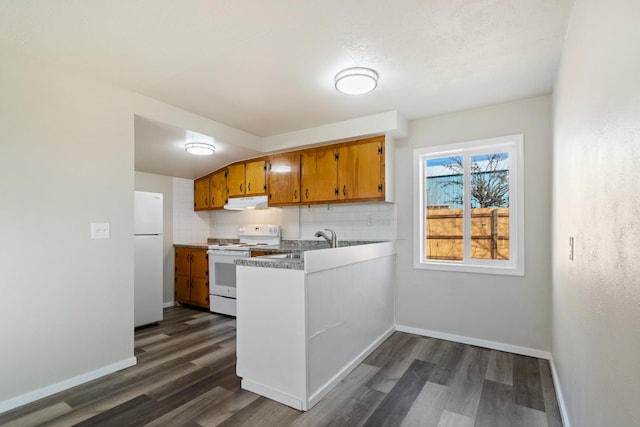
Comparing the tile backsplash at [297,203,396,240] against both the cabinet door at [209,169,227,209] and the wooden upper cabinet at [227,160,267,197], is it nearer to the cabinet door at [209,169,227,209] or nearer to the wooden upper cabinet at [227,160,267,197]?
the wooden upper cabinet at [227,160,267,197]

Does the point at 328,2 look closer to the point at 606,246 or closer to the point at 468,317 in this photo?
the point at 606,246

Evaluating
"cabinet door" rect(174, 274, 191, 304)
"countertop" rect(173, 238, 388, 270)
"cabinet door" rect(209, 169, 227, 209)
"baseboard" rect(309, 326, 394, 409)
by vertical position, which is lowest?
"baseboard" rect(309, 326, 394, 409)

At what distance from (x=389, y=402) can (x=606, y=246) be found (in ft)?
5.77

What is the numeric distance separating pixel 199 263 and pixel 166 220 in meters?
1.01

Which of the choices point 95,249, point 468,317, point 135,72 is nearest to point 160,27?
point 135,72

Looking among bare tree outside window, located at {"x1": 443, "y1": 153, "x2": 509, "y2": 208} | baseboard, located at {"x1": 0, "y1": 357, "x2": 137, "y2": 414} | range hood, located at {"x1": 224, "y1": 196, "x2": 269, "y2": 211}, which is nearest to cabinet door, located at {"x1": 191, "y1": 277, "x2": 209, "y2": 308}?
range hood, located at {"x1": 224, "y1": 196, "x2": 269, "y2": 211}

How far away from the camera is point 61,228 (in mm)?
2455

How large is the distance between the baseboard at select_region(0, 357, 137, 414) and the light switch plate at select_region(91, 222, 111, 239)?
110cm

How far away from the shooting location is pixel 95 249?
2.64m

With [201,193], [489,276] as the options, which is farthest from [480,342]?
[201,193]

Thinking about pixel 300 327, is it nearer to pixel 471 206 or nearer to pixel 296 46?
pixel 296 46

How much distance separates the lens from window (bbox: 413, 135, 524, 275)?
320 cm

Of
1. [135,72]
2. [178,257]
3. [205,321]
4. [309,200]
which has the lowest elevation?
[205,321]

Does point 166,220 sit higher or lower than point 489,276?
higher
